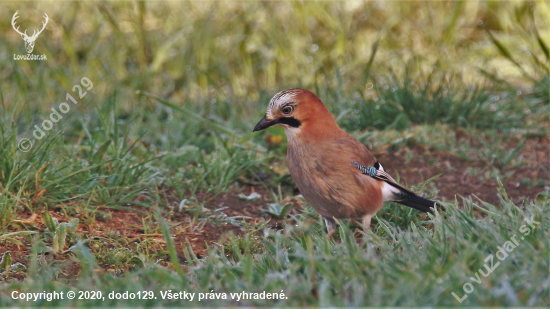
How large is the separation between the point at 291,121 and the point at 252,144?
1.23 meters

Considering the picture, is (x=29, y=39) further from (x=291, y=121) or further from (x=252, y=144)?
(x=291, y=121)

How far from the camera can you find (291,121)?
3.97 metres

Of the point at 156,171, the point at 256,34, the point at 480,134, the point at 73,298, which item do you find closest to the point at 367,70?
the point at 480,134

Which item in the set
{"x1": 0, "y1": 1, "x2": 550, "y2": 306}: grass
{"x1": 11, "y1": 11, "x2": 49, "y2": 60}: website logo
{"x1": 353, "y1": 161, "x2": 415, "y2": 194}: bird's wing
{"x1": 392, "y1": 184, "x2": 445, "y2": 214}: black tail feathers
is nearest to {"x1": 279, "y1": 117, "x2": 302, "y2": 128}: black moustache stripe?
{"x1": 353, "y1": 161, "x2": 415, "y2": 194}: bird's wing

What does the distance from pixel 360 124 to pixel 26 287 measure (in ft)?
11.9

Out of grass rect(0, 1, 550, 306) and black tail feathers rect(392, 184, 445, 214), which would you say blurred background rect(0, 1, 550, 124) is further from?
black tail feathers rect(392, 184, 445, 214)

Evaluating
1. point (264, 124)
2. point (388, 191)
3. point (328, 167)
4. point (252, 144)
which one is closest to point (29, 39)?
point (252, 144)

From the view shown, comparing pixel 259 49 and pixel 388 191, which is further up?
pixel 259 49

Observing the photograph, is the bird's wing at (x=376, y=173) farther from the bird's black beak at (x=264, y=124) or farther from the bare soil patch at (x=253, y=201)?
the bird's black beak at (x=264, y=124)

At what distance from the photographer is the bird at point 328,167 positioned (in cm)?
384

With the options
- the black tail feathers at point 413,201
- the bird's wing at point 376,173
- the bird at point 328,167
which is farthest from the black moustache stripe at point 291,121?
the black tail feathers at point 413,201

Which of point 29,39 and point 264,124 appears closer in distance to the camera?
point 264,124

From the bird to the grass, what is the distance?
7.1 inches

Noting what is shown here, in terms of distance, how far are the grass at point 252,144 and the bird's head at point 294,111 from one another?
65 cm
